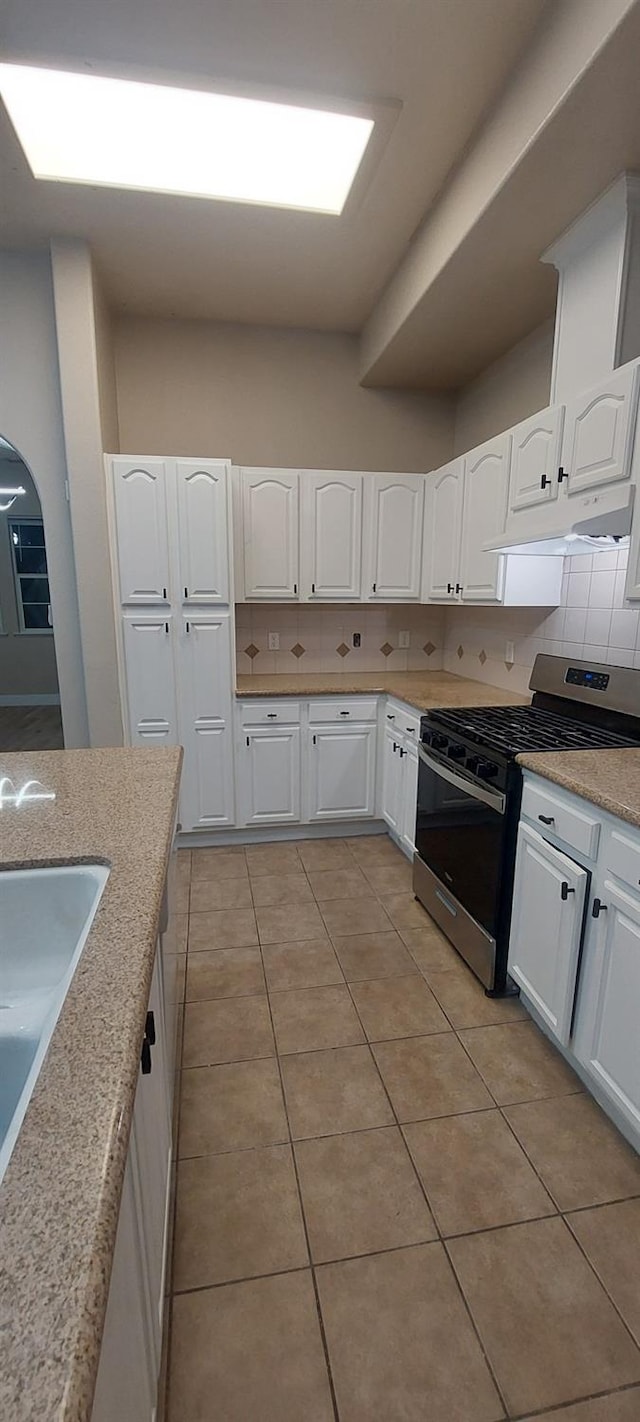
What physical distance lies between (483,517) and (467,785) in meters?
1.30

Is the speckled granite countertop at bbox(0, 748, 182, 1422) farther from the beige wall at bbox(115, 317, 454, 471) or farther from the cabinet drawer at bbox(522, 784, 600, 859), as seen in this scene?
the beige wall at bbox(115, 317, 454, 471)

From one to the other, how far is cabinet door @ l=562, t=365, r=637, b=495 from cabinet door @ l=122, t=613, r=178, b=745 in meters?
1.94

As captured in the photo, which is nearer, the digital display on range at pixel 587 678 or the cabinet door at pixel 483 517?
the digital display on range at pixel 587 678

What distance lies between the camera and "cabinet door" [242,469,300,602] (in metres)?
3.14

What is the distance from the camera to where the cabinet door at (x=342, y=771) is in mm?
3240

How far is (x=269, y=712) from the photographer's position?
3.16 meters

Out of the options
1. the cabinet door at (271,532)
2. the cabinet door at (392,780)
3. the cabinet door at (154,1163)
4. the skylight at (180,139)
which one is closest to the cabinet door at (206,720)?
the cabinet door at (271,532)

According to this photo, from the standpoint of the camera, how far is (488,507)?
2656 millimetres

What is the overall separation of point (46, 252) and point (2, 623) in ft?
17.6

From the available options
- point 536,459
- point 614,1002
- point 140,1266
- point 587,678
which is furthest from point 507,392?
point 140,1266

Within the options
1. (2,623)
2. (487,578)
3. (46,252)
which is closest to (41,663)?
(2,623)

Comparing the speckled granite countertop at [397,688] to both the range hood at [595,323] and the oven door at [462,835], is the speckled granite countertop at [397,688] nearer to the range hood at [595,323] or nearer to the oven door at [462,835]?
the oven door at [462,835]

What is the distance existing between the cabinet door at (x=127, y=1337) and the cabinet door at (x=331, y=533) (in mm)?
2850

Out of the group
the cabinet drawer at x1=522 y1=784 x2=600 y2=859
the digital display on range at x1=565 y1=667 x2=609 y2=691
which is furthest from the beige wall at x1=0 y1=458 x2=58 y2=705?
the cabinet drawer at x1=522 y1=784 x2=600 y2=859
